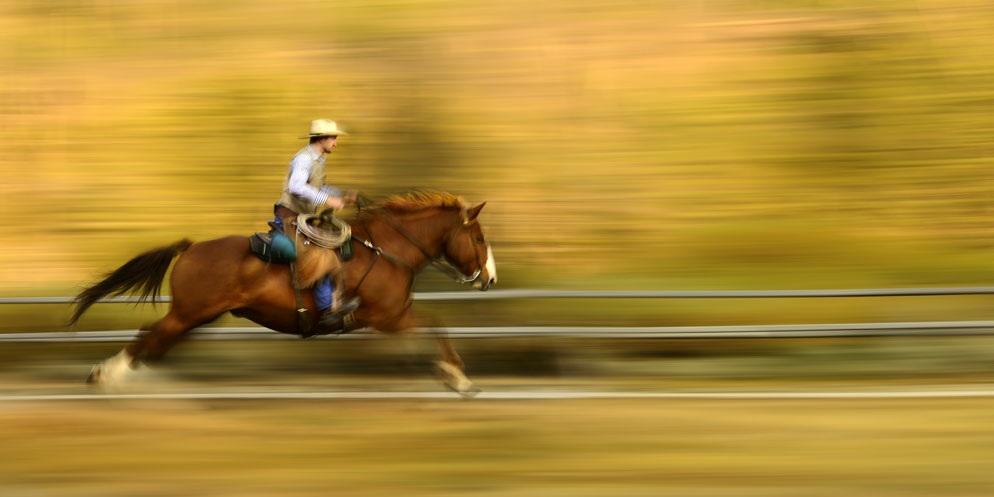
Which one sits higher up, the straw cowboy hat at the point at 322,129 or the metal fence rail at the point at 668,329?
the straw cowboy hat at the point at 322,129

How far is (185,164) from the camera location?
Result: 1661 cm

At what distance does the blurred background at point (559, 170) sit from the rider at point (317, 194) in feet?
2.79

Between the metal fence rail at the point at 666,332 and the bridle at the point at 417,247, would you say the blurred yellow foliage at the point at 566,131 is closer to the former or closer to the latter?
the metal fence rail at the point at 666,332

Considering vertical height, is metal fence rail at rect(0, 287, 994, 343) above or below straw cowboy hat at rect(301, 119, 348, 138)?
below

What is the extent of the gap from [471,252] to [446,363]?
890mm

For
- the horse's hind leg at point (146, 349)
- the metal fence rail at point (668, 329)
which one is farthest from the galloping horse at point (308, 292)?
the metal fence rail at point (668, 329)

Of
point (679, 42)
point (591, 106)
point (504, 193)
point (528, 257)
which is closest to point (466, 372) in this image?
point (528, 257)

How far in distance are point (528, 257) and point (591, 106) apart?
3.15 m

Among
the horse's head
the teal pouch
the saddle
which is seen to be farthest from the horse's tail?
the horse's head

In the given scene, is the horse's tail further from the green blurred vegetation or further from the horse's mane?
the green blurred vegetation

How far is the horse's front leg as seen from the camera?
1059 cm

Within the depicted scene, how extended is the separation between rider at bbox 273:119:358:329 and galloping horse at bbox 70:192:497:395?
115 mm

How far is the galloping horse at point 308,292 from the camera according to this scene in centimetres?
1039

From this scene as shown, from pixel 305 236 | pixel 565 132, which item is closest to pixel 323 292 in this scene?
pixel 305 236
